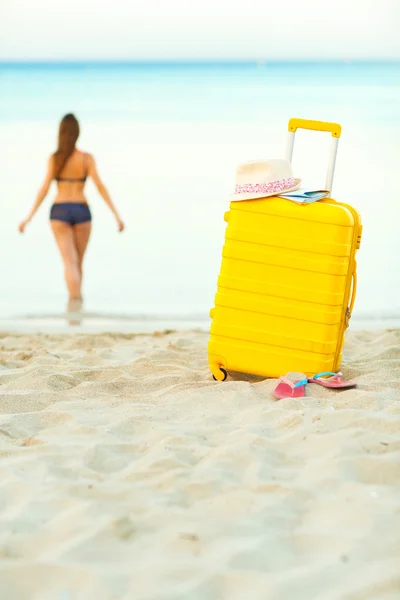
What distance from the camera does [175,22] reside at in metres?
35.0

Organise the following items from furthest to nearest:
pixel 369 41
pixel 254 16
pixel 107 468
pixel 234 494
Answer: pixel 254 16
pixel 369 41
pixel 107 468
pixel 234 494

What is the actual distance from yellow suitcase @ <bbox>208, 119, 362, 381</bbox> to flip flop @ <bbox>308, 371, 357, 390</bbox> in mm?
43

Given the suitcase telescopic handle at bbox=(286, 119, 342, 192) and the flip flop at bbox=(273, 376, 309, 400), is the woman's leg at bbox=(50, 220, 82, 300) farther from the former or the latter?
the flip flop at bbox=(273, 376, 309, 400)

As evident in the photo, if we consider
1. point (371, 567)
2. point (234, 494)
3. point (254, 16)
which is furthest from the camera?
point (254, 16)

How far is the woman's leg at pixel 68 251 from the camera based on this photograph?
6.46 m

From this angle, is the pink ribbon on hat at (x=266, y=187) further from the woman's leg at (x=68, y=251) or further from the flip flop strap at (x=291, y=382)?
the woman's leg at (x=68, y=251)

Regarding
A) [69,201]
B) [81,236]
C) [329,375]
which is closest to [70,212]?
[69,201]

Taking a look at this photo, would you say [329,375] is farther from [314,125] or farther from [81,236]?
[81,236]

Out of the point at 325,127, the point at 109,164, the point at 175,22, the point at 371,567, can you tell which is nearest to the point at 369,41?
the point at 175,22

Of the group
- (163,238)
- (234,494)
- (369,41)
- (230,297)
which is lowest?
(163,238)

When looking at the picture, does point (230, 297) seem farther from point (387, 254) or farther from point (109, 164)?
point (109, 164)

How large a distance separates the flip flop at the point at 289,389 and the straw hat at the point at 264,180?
0.73 meters

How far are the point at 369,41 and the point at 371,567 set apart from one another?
111ft

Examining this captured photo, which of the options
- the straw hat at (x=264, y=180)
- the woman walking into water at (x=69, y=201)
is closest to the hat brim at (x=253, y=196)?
the straw hat at (x=264, y=180)
